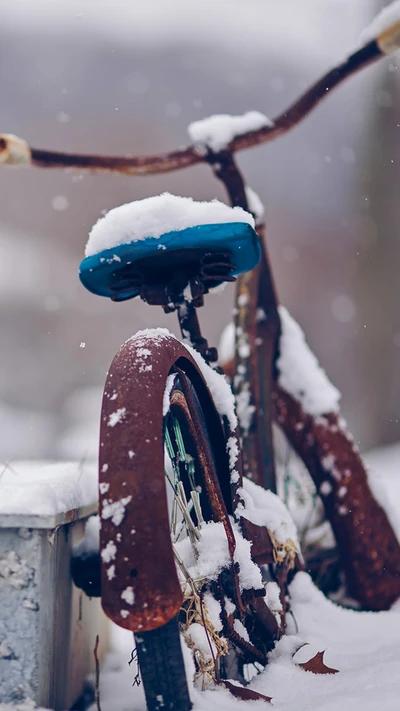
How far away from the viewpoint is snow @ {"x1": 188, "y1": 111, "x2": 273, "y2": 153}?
6.27ft

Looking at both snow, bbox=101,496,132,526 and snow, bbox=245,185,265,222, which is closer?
snow, bbox=101,496,132,526

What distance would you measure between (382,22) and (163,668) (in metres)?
1.82

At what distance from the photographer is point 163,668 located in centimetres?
88

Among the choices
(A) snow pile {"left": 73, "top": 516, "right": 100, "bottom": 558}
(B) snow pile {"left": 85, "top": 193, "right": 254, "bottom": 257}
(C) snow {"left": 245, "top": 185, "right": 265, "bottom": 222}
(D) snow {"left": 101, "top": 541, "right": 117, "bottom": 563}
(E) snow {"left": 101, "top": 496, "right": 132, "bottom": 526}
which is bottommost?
(D) snow {"left": 101, "top": 541, "right": 117, "bottom": 563}

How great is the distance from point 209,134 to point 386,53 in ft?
2.00

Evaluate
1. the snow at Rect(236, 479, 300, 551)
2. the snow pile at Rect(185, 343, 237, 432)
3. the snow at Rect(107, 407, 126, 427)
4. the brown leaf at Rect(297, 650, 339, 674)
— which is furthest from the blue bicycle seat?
the brown leaf at Rect(297, 650, 339, 674)

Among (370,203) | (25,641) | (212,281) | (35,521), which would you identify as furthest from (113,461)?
(370,203)

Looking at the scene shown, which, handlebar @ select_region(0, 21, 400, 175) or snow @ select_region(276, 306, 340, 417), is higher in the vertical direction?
handlebar @ select_region(0, 21, 400, 175)

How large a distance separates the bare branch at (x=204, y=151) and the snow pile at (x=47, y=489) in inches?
37.7

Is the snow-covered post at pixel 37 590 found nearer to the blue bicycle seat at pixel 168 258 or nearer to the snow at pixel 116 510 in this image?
the snow at pixel 116 510

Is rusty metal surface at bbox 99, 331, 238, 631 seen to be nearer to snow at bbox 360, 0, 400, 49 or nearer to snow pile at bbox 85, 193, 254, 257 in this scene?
snow pile at bbox 85, 193, 254, 257

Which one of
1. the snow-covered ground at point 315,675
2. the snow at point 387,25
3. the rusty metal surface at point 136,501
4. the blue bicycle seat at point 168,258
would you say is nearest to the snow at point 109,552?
the rusty metal surface at point 136,501

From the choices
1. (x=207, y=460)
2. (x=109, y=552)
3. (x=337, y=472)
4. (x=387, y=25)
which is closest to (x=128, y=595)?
(x=109, y=552)

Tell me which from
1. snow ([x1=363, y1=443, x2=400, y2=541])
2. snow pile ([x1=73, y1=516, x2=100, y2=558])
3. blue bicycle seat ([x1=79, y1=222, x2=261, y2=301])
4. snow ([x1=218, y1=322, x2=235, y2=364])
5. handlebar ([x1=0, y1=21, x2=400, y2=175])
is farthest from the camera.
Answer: snow ([x1=218, y1=322, x2=235, y2=364])
